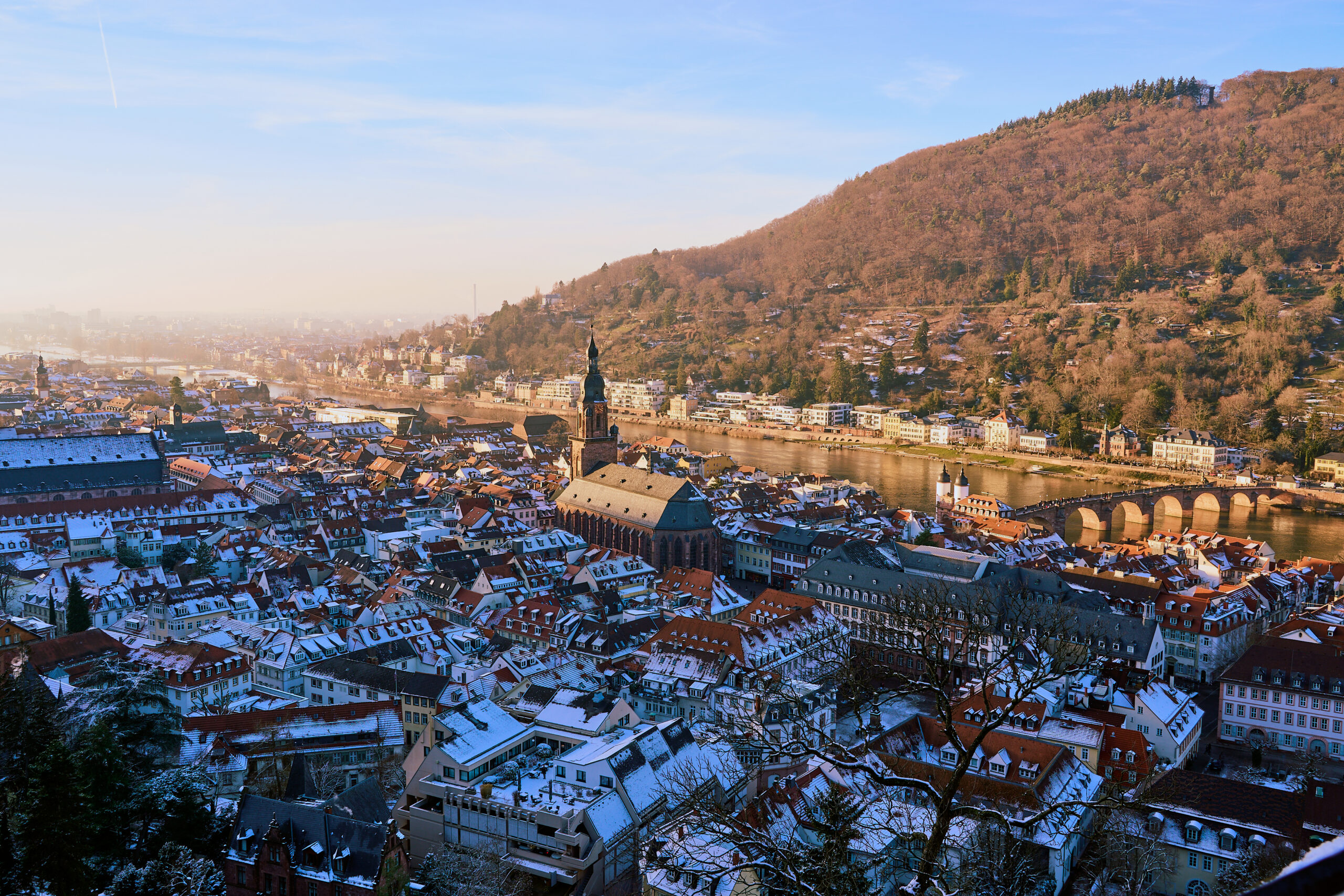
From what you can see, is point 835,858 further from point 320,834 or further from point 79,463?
point 79,463

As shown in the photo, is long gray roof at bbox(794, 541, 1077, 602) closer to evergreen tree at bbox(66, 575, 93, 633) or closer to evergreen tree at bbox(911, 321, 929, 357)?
evergreen tree at bbox(66, 575, 93, 633)

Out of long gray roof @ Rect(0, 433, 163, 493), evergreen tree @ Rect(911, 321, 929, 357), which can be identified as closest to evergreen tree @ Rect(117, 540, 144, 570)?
long gray roof @ Rect(0, 433, 163, 493)

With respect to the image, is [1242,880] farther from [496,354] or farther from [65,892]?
[496,354]

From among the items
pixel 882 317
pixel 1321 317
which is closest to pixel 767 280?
pixel 882 317

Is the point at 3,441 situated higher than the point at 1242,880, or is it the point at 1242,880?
the point at 3,441

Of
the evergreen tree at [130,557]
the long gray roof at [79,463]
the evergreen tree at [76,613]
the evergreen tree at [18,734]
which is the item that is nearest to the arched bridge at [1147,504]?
the evergreen tree at [130,557]

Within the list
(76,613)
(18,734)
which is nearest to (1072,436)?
(76,613)
